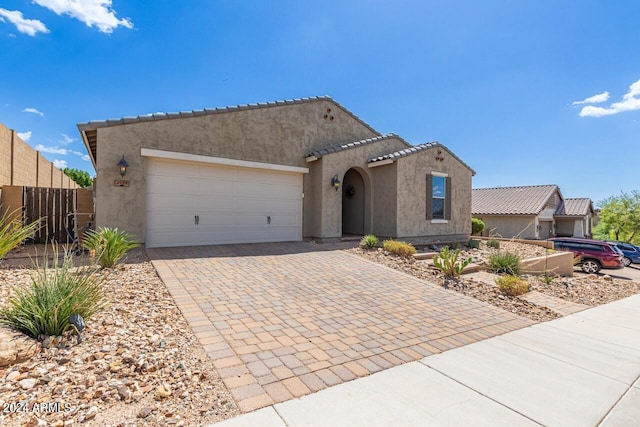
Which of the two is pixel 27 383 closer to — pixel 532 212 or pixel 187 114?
pixel 187 114

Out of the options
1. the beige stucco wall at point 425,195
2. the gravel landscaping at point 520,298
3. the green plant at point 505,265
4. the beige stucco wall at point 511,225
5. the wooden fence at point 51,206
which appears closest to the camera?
the gravel landscaping at point 520,298

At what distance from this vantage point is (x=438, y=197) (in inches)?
529

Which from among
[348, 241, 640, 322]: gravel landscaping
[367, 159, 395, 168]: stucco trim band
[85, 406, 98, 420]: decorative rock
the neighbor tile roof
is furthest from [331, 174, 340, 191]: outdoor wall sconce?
the neighbor tile roof

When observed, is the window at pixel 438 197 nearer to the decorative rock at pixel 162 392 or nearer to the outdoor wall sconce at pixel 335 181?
the outdoor wall sconce at pixel 335 181

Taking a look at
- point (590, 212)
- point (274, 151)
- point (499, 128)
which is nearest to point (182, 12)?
point (274, 151)

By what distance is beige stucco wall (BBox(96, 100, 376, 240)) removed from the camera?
8641mm

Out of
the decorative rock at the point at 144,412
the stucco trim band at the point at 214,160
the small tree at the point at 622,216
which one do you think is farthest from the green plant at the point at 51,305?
the small tree at the point at 622,216

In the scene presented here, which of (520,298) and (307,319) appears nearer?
(307,319)

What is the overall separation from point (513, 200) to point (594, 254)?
15.0 meters

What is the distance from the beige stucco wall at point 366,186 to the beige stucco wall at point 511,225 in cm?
1826

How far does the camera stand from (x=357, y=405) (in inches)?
103

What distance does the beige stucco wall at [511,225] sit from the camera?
26656mm

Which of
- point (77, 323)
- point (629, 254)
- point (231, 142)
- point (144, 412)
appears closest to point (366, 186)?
point (231, 142)

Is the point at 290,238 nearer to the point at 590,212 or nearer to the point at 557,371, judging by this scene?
the point at 557,371
